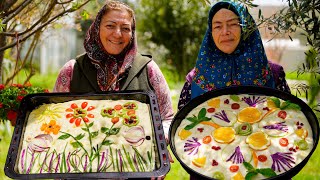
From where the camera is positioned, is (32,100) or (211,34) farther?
(211,34)

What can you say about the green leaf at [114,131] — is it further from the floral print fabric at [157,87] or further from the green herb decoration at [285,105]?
the green herb decoration at [285,105]

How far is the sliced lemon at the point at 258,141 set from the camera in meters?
2.24

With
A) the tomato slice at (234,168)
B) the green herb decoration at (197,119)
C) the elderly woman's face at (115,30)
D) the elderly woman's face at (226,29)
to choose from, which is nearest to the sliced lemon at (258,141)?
the tomato slice at (234,168)

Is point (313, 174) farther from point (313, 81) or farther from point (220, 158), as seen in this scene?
point (220, 158)

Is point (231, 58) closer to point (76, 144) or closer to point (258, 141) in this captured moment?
point (258, 141)

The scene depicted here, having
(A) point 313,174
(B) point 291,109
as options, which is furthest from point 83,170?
(A) point 313,174

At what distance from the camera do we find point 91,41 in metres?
2.94

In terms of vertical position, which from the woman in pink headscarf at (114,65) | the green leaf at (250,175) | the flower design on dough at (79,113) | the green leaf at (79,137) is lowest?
the green leaf at (250,175)

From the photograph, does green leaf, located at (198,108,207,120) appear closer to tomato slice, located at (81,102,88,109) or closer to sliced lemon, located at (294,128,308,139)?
sliced lemon, located at (294,128,308,139)

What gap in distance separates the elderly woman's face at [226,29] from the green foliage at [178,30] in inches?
325

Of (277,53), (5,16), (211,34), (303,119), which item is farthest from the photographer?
(277,53)

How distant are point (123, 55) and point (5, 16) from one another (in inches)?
32.2

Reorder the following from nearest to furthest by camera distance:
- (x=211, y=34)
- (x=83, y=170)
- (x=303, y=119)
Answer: (x=83, y=170)
(x=303, y=119)
(x=211, y=34)

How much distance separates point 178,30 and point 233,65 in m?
8.50
